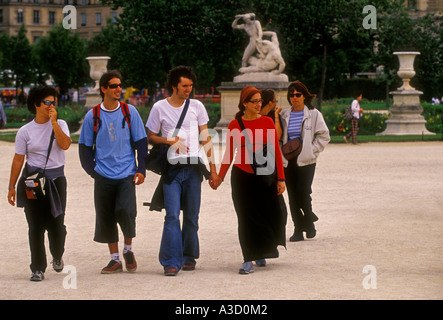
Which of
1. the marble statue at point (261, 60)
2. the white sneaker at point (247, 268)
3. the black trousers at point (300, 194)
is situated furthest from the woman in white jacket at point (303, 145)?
the marble statue at point (261, 60)

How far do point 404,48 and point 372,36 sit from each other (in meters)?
4.60

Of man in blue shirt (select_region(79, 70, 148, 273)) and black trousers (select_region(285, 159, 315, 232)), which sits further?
black trousers (select_region(285, 159, 315, 232))

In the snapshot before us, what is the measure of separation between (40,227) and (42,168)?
0.48m

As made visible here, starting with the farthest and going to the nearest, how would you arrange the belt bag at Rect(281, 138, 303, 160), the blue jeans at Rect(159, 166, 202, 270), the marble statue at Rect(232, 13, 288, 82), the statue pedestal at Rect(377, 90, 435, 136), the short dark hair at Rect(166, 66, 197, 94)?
the statue pedestal at Rect(377, 90, 435, 136) → the marble statue at Rect(232, 13, 288, 82) → the belt bag at Rect(281, 138, 303, 160) → the short dark hair at Rect(166, 66, 197, 94) → the blue jeans at Rect(159, 166, 202, 270)

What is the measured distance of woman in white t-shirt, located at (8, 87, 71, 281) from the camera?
26.4 feet

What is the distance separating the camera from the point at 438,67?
43219mm

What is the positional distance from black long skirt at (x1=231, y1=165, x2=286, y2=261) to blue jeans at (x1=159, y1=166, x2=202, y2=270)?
0.36 m

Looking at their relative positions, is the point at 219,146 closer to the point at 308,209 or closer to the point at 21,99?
the point at 308,209

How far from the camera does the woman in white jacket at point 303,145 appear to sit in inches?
404

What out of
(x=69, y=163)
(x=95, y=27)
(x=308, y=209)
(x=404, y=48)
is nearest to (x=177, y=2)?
(x=404, y=48)

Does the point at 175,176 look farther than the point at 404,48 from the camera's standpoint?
No

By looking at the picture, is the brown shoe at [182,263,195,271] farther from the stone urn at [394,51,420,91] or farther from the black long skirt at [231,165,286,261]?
the stone urn at [394,51,420,91]

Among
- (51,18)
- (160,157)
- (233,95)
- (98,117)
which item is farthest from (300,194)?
(51,18)

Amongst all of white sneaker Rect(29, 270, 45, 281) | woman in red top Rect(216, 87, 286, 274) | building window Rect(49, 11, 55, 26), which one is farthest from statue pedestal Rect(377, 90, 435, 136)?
building window Rect(49, 11, 55, 26)
